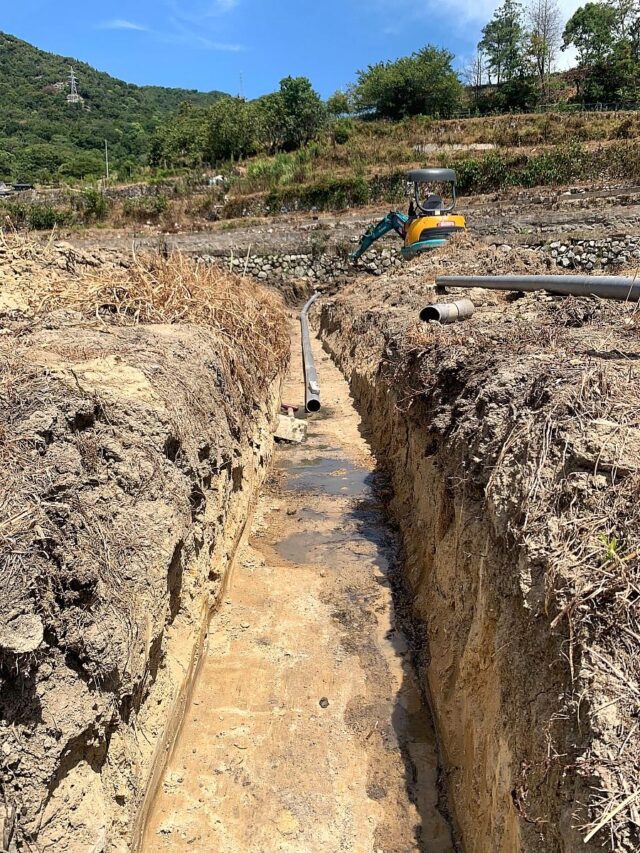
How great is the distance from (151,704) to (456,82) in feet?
209

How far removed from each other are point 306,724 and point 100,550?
7.19ft

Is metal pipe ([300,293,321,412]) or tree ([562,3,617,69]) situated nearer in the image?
metal pipe ([300,293,321,412])

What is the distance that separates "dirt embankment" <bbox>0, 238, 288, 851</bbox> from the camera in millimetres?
2570

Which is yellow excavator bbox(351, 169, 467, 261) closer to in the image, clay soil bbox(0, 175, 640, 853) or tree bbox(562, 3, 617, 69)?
clay soil bbox(0, 175, 640, 853)

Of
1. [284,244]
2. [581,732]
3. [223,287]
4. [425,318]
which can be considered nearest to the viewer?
[581,732]

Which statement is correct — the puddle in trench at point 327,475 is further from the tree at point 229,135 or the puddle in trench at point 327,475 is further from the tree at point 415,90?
the tree at point 415,90

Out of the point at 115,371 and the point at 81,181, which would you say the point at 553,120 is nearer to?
the point at 81,181

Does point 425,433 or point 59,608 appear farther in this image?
point 425,433

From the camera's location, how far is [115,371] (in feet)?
15.2

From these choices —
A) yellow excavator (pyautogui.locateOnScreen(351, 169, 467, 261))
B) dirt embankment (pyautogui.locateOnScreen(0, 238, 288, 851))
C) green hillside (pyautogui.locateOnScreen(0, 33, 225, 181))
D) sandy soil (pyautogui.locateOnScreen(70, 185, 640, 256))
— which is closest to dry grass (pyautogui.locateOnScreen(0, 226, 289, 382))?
dirt embankment (pyautogui.locateOnScreen(0, 238, 288, 851))

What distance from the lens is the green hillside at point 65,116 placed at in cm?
6084

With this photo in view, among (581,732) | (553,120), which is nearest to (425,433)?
(581,732)

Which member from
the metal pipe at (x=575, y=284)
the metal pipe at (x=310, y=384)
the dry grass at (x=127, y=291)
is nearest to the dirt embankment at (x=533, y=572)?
the metal pipe at (x=575, y=284)

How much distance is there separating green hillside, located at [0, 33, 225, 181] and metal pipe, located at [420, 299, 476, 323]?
5147cm
